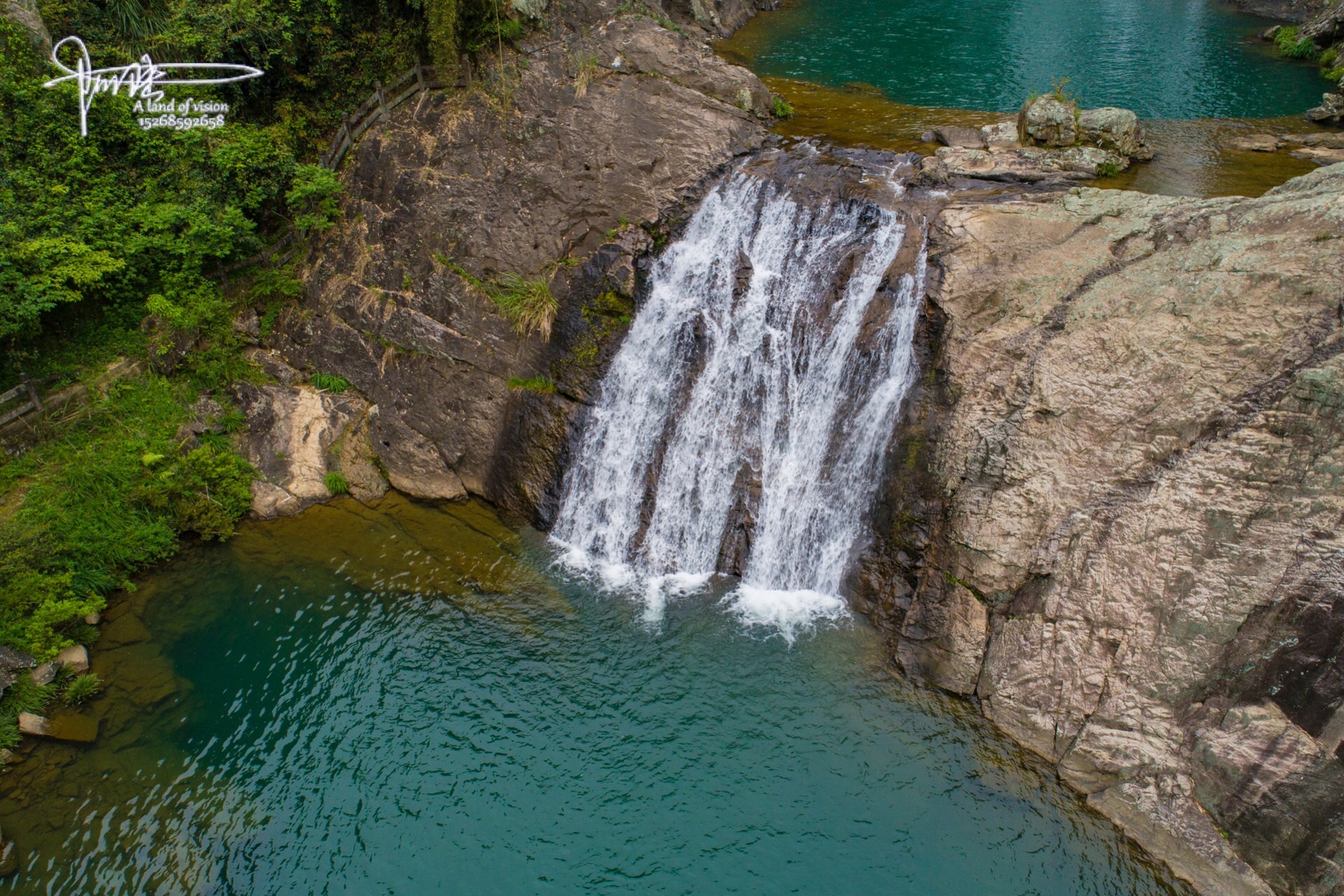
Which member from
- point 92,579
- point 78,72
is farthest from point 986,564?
point 78,72

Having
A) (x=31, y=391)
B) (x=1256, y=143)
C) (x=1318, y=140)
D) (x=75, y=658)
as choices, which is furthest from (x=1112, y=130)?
(x=31, y=391)

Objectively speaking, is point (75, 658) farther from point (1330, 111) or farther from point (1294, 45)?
point (1294, 45)

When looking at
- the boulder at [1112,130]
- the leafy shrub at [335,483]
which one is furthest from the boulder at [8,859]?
the boulder at [1112,130]

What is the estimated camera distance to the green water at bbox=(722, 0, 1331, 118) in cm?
2528

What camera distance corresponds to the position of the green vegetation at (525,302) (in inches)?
727

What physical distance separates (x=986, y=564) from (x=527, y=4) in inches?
752

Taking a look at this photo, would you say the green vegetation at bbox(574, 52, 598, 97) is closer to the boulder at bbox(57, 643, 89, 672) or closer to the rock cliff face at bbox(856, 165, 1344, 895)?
the rock cliff face at bbox(856, 165, 1344, 895)

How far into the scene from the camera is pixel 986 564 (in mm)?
13836

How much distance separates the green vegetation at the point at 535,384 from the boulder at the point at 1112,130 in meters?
14.8

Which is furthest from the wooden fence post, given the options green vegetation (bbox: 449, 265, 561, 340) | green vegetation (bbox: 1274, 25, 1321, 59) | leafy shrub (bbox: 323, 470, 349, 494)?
green vegetation (bbox: 1274, 25, 1321, 59)

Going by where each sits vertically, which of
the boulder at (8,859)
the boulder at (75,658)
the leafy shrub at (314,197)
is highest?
the leafy shrub at (314,197)

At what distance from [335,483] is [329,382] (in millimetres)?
2972

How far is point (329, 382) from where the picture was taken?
65.8 feet

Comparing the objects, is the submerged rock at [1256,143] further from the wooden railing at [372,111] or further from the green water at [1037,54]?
the wooden railing at [372,111]
